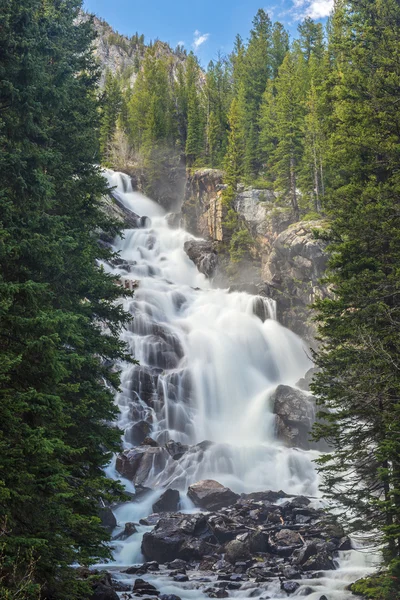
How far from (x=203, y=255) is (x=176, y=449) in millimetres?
25255

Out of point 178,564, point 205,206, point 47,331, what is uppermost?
point 205,206

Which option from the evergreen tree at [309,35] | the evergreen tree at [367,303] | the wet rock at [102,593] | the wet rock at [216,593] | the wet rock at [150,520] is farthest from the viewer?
the evergreen tree at [309,35]

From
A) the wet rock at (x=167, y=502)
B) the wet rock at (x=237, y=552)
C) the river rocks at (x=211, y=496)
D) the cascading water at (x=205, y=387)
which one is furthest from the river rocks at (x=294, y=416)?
the wet rock at (x=237, y=552)

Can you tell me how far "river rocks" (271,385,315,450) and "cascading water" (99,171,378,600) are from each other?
0.66 metres

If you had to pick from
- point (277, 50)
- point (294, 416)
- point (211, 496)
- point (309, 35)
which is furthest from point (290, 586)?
point (309, 35)

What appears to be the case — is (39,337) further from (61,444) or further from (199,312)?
(199,312)

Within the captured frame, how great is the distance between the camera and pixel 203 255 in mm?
47469

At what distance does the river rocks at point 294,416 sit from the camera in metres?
27.0

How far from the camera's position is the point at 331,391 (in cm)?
1159

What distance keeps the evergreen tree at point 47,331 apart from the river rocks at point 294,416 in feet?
55.1

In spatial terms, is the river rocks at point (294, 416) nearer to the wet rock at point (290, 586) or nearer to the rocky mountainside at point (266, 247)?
the rocky mountainside at point (266, 247)

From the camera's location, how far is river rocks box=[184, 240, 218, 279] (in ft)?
153

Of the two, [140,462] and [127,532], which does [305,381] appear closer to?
[140,462]

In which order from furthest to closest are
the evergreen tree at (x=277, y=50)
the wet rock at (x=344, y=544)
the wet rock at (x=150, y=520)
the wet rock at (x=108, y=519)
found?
the evergreen tree at (x=277, y=50) → the wet rock at (x=150, y=520) → the wet rock at (x=108, y=519) → the wet rock at (x=344, y=544)
